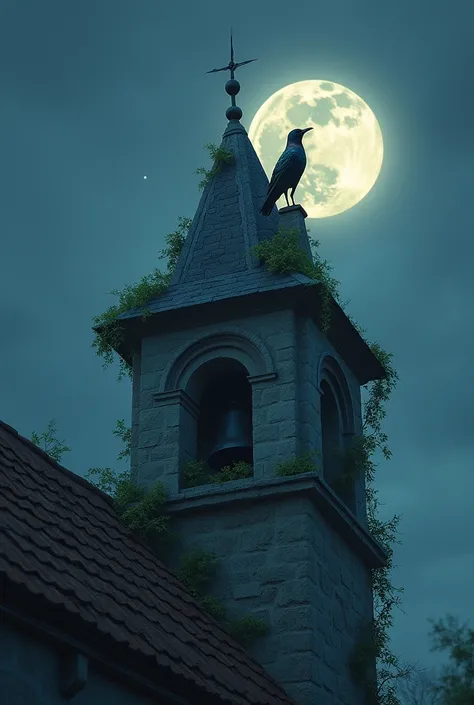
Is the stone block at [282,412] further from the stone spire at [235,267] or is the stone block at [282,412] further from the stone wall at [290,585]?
the stone spire at [235,267]

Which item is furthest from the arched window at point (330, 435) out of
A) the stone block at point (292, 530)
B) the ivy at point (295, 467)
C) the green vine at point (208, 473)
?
the stone block at point (292, 530)

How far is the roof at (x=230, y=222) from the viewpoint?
15.2 metres

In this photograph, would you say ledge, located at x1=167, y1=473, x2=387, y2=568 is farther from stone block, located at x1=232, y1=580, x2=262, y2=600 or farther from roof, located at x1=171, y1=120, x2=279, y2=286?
roof, located at x1=171, y1=120, x2=279, y2=286

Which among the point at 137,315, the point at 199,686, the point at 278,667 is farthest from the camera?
the point at 137,315

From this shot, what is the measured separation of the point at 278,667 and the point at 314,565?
3.82 ft

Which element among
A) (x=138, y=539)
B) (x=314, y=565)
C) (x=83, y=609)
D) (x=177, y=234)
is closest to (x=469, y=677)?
(x=314, y=565)

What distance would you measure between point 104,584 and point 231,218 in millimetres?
6961

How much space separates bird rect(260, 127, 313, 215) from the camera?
1504 centimetres

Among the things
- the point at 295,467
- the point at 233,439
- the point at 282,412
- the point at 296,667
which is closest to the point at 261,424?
the point at 282,412

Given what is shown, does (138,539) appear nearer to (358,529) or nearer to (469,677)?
(358,529)

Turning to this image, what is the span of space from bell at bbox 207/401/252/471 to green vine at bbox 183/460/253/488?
5.3 inches

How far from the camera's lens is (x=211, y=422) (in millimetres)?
15016

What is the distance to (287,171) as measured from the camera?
591 inches

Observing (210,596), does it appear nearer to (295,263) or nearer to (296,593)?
(296,593)
